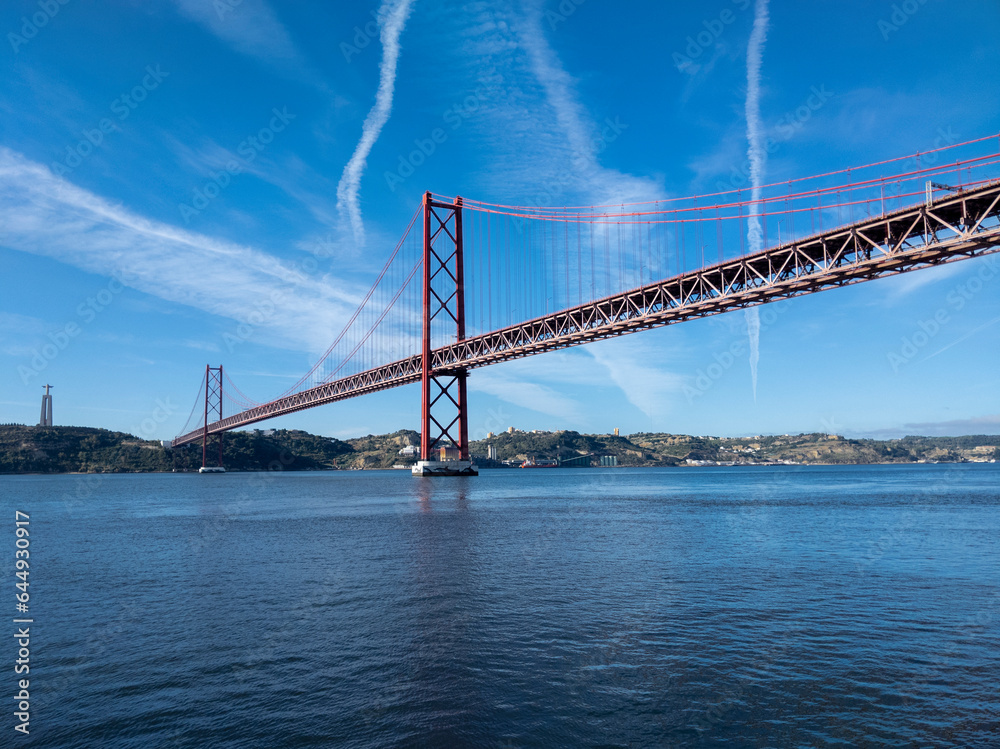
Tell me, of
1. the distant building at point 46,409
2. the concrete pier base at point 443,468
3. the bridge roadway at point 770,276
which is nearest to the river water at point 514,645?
the bridge roadway at point 770,276

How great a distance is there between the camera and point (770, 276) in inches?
1527

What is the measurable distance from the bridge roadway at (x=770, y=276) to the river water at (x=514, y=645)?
50.8 feet

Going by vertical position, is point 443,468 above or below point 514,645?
below

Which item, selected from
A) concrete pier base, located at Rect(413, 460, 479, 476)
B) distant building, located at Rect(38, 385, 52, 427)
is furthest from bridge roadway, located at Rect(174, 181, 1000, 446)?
distant building, located at Rect(38, 385, 52, 427)

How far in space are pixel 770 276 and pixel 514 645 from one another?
3500 cm

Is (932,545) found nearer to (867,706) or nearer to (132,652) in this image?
(867,706)

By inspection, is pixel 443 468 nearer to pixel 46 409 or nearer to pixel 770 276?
pixel 770 276

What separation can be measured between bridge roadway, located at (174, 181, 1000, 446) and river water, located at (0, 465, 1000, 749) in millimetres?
15495

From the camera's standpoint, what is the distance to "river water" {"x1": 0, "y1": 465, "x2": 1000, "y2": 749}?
7.48 metres

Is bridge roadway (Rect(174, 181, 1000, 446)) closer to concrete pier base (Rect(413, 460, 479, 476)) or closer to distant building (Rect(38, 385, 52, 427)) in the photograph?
concrete pier base (Rect(413, 460, 479, 476))

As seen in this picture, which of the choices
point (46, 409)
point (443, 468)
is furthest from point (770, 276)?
point (46, 409)

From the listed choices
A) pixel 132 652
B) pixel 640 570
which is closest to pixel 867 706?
pixel 640 570

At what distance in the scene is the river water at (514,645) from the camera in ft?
24.6

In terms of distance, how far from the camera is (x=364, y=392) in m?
78.6
